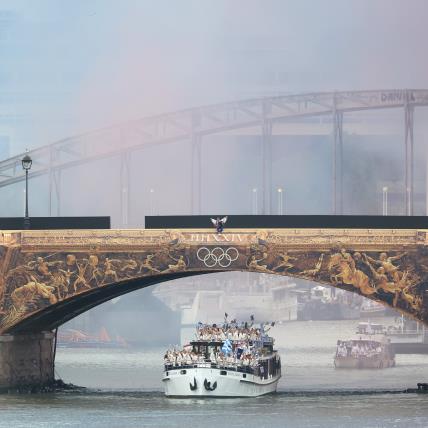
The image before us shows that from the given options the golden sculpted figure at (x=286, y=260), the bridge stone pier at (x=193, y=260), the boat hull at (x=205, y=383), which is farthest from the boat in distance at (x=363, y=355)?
the golden sculpted figure at (x=286, y=260)

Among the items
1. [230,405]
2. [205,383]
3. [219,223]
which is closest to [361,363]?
[205,383]

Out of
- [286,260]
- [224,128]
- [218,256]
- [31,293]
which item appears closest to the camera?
[286,260]

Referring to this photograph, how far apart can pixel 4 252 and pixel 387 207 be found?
8318 centimetres

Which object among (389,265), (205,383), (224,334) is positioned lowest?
(205,383)

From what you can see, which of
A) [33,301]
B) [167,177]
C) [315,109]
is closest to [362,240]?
[33,301]

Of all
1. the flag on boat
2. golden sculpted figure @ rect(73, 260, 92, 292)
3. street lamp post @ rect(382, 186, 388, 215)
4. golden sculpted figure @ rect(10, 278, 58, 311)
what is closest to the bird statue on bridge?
the flag on boat

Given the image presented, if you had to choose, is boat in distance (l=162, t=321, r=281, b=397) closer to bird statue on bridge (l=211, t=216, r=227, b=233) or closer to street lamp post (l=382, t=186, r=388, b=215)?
bird statue on bridge (l=211, t=216, r=227, b=233)

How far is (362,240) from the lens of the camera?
118 m

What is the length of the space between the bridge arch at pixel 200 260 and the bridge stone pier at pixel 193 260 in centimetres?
6

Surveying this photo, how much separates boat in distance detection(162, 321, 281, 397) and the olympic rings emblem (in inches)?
217

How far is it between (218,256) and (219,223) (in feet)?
7.25

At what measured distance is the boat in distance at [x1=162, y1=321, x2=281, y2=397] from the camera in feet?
392

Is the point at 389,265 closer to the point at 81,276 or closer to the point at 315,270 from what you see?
the point at 315,270

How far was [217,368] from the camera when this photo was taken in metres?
120
